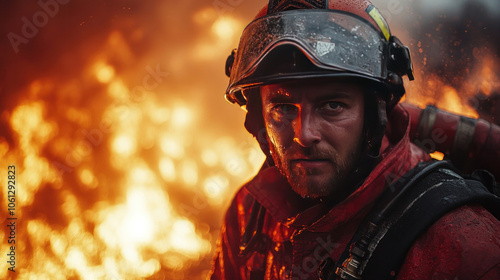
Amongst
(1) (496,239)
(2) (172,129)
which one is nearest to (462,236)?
(1) (496,239)

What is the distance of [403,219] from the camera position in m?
1.55

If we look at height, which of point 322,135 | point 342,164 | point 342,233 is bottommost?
point 342,233

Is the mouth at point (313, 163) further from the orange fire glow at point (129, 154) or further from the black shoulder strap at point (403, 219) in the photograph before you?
the orange fire glow at point (129, 154)

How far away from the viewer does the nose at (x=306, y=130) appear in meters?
1.86

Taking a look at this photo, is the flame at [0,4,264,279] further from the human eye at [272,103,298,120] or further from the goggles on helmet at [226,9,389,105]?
the human eye at [272,103,298,120]

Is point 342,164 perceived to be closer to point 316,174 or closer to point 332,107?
point 316,174

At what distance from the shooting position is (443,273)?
4.42 ft

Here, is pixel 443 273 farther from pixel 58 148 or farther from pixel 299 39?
pixel 58 148

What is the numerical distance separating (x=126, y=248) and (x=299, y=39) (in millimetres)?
4531

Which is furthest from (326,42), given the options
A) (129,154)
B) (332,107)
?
(129,154)

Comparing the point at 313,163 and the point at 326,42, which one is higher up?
the point at 326,42

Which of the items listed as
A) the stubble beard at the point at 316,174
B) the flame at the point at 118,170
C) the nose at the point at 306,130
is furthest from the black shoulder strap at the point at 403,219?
the flame at the point at 118,170

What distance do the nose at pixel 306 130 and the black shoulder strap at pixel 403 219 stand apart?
1.66 feet

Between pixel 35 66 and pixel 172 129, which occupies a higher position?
pixel 35 66
